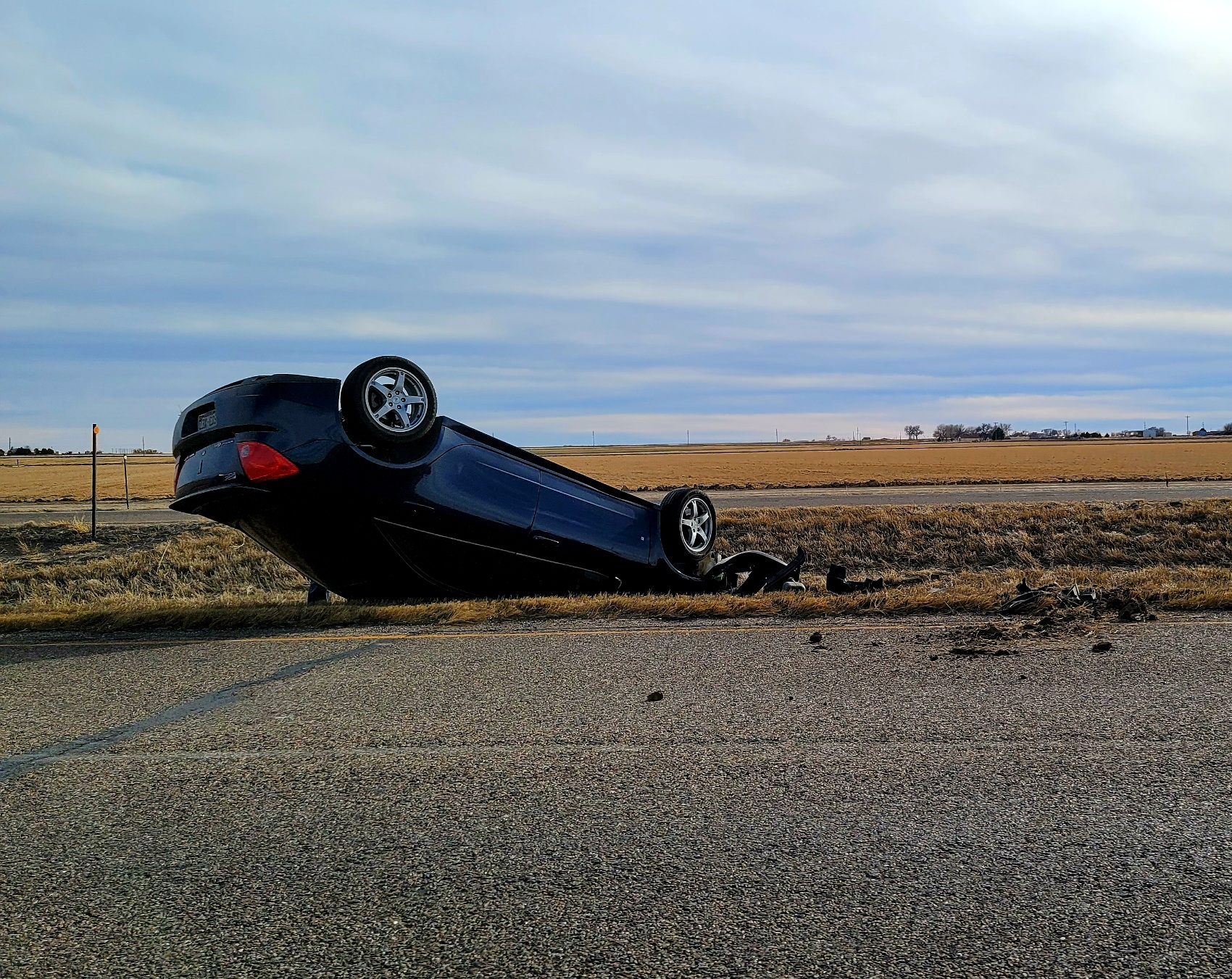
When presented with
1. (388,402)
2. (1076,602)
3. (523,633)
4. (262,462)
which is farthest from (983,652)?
(262,462)

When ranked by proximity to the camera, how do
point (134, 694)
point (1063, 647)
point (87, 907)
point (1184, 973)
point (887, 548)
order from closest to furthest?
point (1184, 973) < point (87, 907) < point (134, 694) < point (1063, 647) < point (887, 548)

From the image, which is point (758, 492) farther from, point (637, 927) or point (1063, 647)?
point (637, 927)

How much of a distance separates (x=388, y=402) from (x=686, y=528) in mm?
3367

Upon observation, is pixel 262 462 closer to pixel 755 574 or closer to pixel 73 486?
pixel 755 574

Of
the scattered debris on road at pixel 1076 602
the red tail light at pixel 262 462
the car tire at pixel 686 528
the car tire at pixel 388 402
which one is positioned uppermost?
the car tire at pixel 388 402

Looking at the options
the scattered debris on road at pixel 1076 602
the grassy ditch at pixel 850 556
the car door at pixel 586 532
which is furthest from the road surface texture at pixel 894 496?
the scattered debris on road at pixel 1076 602

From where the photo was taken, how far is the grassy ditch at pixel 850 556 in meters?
8.41

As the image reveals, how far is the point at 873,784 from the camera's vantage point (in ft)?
11.3

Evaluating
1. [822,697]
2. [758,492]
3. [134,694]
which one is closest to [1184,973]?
[822,697]

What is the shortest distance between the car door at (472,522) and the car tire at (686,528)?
1582mm

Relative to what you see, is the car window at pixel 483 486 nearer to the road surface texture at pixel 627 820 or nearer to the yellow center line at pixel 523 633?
the yellow center line at pixel 523 633

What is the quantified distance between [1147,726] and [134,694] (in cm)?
476

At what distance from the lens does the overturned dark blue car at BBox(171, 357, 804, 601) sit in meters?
6.66

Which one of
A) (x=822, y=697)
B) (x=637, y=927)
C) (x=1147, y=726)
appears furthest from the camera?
(x=822, y=697)
